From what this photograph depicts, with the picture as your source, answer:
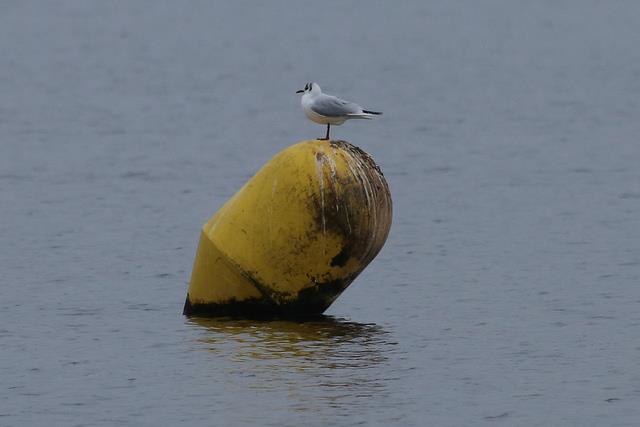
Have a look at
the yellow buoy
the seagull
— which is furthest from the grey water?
the seagull

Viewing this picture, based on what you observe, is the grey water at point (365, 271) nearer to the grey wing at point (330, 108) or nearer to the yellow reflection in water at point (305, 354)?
the yellow reflection in water at point (305, 354)

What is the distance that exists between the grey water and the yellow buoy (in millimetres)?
389

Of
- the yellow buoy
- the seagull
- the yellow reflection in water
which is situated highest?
the seagull

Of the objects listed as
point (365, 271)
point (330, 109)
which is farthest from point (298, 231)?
point (365, 271)

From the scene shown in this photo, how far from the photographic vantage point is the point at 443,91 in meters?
51.2

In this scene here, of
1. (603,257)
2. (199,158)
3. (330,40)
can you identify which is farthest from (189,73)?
(603,257)

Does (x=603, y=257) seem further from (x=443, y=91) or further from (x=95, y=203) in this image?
(x=443, y=91)

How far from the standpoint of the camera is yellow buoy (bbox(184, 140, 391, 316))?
16.7 meters

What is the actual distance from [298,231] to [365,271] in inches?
167

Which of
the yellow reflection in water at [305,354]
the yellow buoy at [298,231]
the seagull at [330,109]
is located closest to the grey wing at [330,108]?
the seagull at [330,109]

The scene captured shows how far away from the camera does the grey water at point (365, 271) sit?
14477 millimetres

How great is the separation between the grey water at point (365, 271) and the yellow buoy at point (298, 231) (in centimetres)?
39

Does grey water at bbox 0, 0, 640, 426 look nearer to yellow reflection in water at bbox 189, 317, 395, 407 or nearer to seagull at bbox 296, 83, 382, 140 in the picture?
yellow reflection in water at bbox 189, 317, 395, 407

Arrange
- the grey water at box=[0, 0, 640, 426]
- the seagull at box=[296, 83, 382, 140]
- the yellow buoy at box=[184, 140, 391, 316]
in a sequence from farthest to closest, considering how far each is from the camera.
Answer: the seagull at box=[296, 83, 382, 140]
the yellow buoy at box=[184, 140, 391, 316]
the grey water at box=[0, 0, 640, 426]
